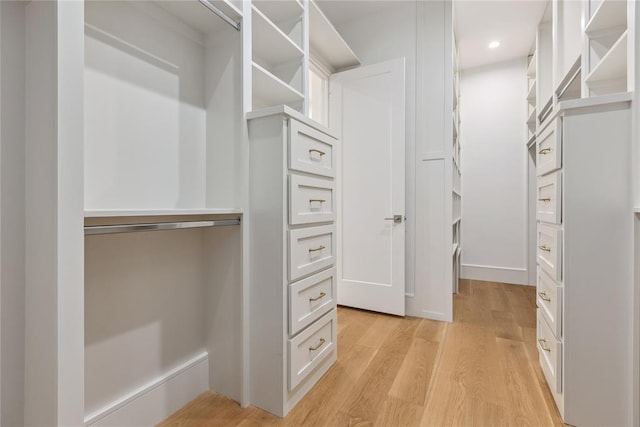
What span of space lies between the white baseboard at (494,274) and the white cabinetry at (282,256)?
3173mm

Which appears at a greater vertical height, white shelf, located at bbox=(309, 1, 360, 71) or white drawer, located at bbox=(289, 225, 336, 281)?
white shelf, located at bbox=(309, 1, 360, 71)

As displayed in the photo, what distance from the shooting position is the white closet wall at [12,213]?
2.89 feet

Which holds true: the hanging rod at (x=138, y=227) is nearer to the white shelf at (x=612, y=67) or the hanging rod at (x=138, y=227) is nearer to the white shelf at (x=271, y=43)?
the white shelf at (x=271, y=43)

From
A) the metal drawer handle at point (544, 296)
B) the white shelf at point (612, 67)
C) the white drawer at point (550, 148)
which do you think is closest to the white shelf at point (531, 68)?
the white shelf at point (612, 67)

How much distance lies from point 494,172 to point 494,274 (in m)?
1.29

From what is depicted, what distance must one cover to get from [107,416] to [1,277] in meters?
0.66

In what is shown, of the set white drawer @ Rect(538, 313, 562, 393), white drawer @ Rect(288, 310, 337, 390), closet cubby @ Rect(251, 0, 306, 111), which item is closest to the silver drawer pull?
white drawer @ Rect(288, 310, 337, 390)

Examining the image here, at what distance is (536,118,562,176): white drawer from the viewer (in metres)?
1.32

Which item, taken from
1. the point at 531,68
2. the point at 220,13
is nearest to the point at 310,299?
the point at 220,13

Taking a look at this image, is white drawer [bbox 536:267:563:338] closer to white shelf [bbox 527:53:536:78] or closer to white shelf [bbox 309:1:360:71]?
white shelf [bbox 309:1:360:71]

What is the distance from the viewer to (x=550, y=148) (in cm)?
145

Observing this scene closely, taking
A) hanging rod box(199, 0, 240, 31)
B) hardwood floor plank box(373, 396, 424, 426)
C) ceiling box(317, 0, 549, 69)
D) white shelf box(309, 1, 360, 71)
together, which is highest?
ceiling box(317, 0, 549, 69)

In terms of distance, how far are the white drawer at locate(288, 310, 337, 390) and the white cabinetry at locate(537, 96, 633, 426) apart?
1072mm

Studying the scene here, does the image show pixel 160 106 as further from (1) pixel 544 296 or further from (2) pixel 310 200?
(1) pixel 544 296
